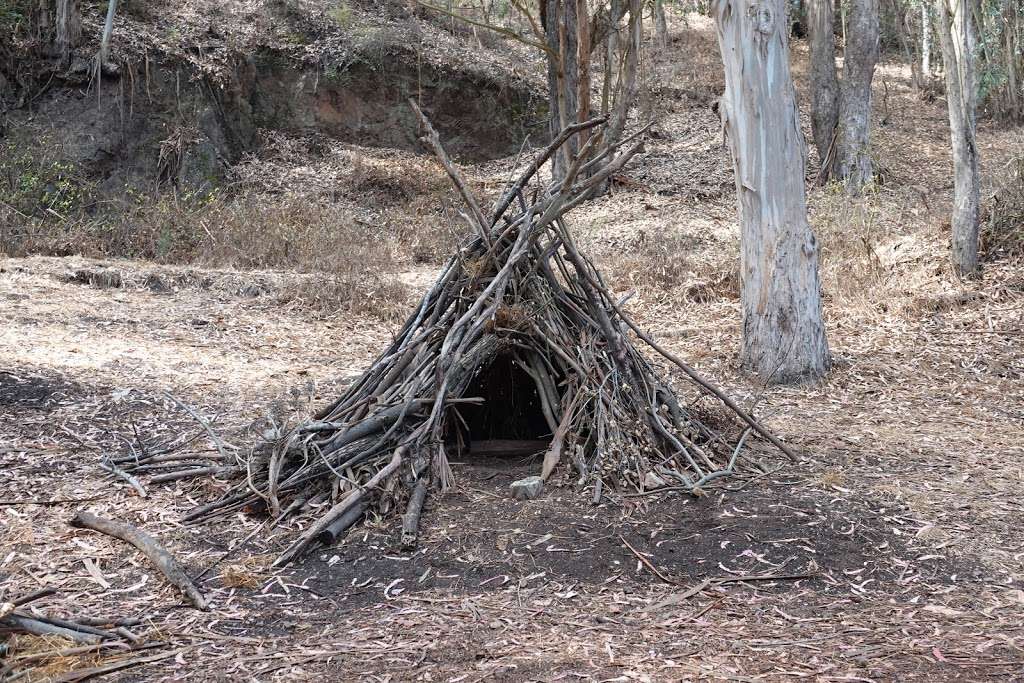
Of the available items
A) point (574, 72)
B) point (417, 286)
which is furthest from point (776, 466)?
point (574, 72)

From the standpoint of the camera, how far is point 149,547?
3930 millimetres

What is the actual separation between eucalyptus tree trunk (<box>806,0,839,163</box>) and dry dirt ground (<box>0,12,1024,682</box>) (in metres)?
7.06

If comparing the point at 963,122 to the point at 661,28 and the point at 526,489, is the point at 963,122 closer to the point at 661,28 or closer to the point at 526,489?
the point at 526,489

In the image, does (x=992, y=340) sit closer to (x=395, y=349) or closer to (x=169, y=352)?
(x=395, y=349)

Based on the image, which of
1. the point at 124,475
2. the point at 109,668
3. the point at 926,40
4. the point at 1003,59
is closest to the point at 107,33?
the point at 124,475

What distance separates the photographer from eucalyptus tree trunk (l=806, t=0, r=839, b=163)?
1438 centimetres

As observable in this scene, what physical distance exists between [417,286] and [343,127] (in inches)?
299

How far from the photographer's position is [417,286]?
10.3 meters

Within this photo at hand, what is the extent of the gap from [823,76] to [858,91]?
1385 millimetres

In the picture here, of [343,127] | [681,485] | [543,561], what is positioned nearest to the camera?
[543,561]

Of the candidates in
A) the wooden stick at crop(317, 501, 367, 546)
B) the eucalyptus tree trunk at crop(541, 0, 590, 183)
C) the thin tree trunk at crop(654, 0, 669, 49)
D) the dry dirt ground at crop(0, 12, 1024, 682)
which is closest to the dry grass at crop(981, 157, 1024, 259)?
the dry dirt ground at crop(0, 12, 1024, 682)

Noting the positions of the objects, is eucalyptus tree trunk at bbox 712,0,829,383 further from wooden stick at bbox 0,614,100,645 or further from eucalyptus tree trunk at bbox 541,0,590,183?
eucalyptus tree trunk at bbox 541,0,590,183

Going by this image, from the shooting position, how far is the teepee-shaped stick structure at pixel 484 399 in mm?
4426

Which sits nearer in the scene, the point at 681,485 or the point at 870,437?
the point at 681,485
